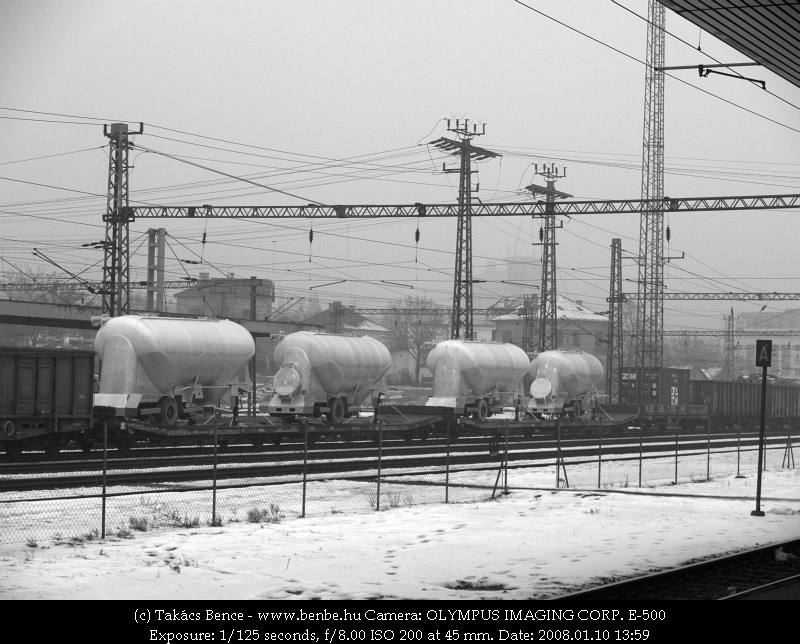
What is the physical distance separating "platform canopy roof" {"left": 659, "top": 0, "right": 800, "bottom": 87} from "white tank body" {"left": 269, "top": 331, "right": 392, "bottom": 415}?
21.6 meters

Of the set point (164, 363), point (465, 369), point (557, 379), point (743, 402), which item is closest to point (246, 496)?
point (164, 363)

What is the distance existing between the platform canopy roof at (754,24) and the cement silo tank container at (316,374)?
2164 cm

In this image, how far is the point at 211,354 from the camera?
104 feet

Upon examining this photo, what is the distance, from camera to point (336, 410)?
36688 mm

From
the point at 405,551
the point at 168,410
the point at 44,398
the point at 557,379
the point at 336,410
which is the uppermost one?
the point at 557,379

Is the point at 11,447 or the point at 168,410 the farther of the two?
the point at 168,410

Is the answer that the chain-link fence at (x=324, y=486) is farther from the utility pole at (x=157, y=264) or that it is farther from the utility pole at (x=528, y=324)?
the utility pole at (x=528, y=324)

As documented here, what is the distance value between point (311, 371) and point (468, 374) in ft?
24.6

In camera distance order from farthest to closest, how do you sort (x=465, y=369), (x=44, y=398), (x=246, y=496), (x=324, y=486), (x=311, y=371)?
1. (x=465, y=369)
2. (x=311, y=371)
3. (x=44, y=398)
4. (x=324, y=486)
5. (x=246, y=496)

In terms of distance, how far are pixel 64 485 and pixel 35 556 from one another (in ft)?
22.6

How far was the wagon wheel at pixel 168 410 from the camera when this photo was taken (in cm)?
3052

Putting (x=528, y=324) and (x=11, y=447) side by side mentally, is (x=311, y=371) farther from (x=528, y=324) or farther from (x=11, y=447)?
(x=528, y=324)
